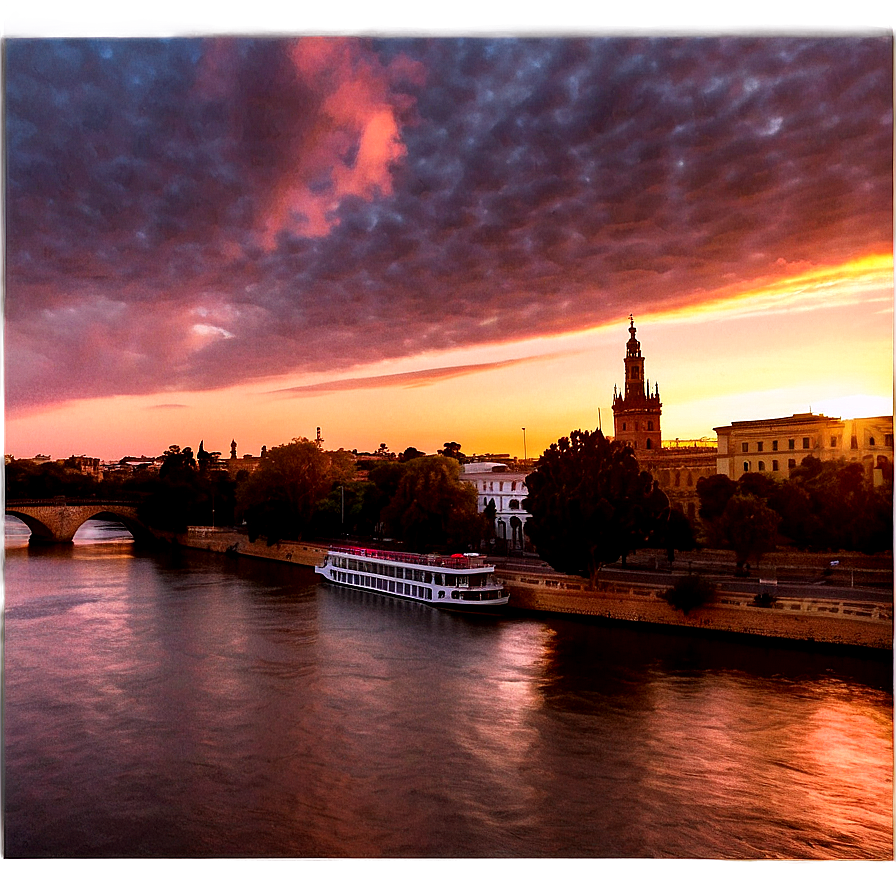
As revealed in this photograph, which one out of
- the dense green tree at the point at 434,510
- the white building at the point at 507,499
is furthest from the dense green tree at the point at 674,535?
the white building at the point at 507,499

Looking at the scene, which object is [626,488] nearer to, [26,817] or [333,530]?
[26,817]

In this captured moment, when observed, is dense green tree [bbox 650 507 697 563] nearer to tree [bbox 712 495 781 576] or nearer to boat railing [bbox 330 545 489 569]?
tree [bbox 712 495 781 576]

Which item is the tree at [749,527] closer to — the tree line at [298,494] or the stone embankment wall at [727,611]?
the stone embankment wall at [727,611]

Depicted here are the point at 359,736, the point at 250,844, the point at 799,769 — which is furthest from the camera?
the point at 359,736

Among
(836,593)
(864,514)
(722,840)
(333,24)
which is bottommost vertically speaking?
(722,840)

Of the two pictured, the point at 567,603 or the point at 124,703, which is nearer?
the point at 124,703

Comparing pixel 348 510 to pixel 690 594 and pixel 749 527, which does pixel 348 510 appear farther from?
pixel 690 594

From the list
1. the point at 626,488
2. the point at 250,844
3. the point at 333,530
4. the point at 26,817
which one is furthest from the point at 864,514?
the point at 333,530
